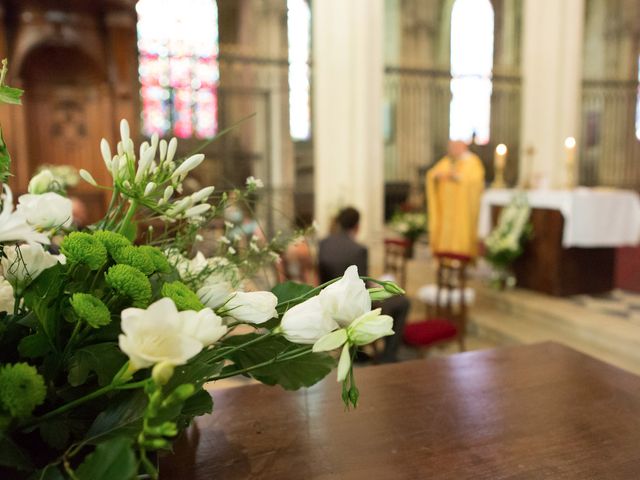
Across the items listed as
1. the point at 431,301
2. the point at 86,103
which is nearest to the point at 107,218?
the point at 431,301

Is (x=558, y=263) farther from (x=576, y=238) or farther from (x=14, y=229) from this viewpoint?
(x=14, y=229)

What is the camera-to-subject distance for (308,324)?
0.73 meters

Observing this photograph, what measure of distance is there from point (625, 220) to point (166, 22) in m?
8.39

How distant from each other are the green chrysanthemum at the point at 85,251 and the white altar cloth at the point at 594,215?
5.51 m

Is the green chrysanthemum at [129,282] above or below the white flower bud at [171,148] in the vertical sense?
below

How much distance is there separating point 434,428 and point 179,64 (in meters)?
10.6

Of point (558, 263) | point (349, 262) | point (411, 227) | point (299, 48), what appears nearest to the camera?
point (349, 262)

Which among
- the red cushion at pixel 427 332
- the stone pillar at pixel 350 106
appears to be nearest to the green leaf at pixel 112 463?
the red cushion at pixel 427 332

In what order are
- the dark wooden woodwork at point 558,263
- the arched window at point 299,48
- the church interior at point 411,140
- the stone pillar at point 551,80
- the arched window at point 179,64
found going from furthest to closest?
the arched window at point 299,48, the arched window at point 179,64, the stone pillar at point 551,80, the dark wooden woodwork at point 558,263, the church interior at point 411,140

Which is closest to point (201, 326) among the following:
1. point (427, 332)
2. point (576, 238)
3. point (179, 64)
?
point (427, 332)

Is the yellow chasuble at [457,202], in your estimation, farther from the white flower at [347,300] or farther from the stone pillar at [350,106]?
the white flower at [347,300]

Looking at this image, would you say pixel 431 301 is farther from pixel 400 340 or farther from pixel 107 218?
pixel 107 218

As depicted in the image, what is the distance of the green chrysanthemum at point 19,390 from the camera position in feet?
1.98

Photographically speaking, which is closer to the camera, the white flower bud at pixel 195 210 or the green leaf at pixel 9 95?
the green leaf at pixel 9 95
